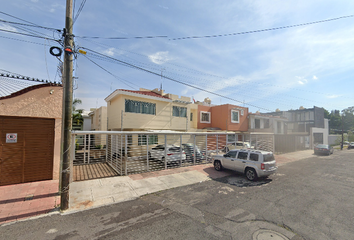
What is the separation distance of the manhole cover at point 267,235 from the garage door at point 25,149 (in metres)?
9.51

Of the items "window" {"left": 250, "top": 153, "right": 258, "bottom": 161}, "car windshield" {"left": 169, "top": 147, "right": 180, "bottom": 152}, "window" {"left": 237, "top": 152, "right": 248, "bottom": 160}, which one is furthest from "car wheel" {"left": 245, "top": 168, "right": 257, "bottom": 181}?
"car windshield" {"left": 169, "top": 147, "right": 180, "bottom": 152}

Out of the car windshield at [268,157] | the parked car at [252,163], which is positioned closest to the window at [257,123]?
the parked car at [252,163]

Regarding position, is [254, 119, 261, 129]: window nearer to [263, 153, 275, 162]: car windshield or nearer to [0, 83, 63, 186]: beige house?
[263, 153, 275, 162]: car windshield

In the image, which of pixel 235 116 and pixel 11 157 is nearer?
pixel 11 157

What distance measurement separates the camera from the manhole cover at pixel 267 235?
4371mm

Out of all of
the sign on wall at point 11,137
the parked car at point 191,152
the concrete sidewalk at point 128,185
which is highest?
the sign on wall at point 11,137

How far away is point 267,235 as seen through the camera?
177 inches

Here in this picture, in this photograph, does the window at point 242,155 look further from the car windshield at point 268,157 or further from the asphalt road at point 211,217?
the asphalt road at point 211,217

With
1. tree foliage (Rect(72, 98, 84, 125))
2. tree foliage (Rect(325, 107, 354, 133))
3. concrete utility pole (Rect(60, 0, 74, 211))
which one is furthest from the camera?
tree foliage (Rect(325, 107, 354, 133))

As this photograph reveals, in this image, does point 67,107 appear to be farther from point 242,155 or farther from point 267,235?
point 242,155

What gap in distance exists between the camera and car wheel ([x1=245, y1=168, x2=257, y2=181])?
934 cm

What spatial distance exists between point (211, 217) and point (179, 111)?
15468 mm

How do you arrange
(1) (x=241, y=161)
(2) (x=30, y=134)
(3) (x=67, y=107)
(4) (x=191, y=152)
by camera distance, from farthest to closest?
(4) (x=191, y=152), (1) (x=241, y=161), (2) (x=30, y=134), (3) (x=67, y=107)

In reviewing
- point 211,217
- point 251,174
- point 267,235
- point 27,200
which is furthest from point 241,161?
point 27,200
